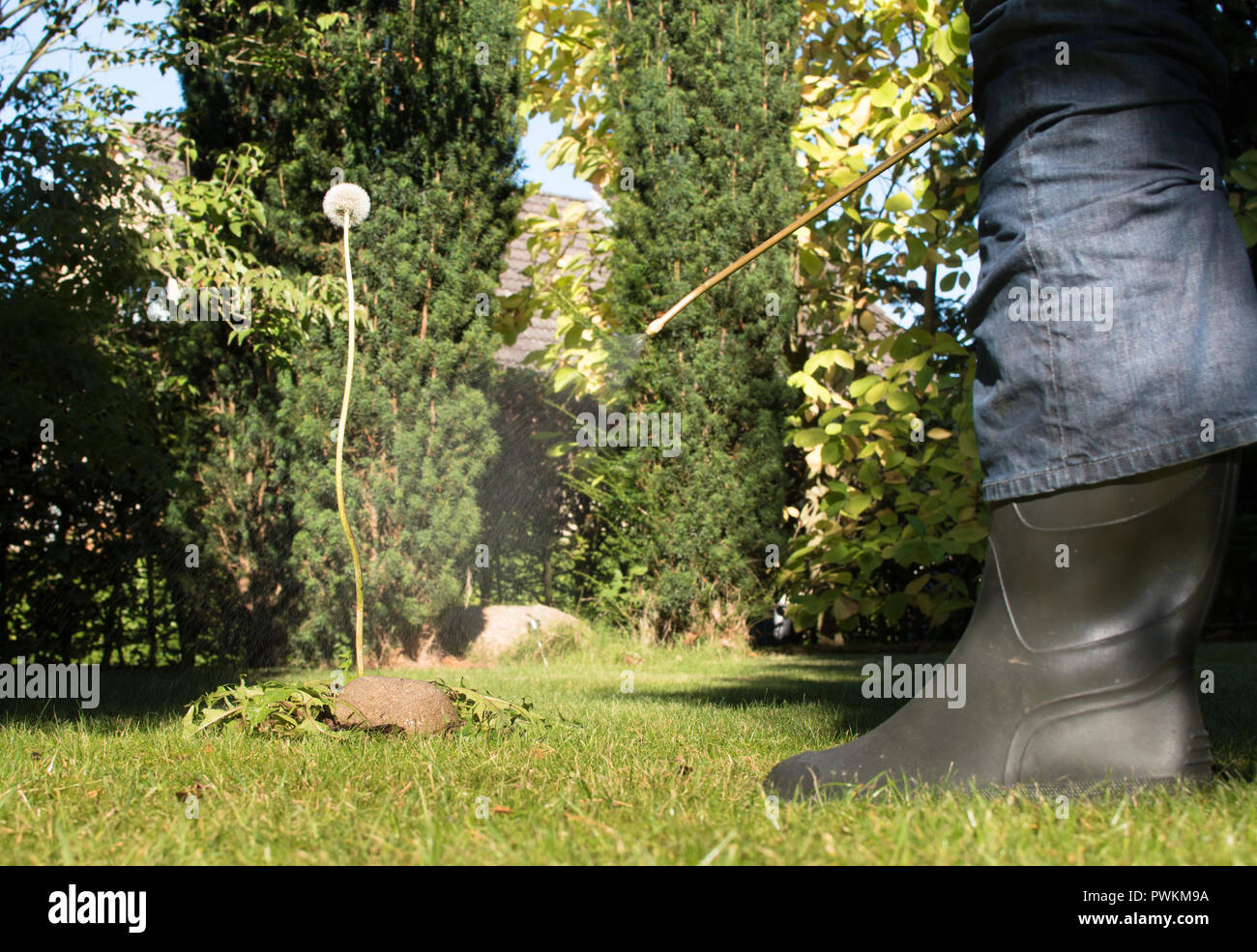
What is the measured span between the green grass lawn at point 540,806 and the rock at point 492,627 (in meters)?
3.06

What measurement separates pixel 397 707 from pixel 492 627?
3.69 metres

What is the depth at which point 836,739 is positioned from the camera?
80.2 inches

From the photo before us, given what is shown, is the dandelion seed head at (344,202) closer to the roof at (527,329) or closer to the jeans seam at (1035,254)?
the jeans seam at (1035,254)

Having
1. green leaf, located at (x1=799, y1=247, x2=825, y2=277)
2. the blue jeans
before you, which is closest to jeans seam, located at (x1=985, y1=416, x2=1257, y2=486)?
the blue jeans

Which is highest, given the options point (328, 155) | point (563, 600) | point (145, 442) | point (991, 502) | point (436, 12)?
point (436, 12)

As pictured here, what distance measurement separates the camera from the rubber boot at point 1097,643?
1.32 meters

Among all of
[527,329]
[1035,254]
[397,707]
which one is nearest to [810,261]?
[527,329]

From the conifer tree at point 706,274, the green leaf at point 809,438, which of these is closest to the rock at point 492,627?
the conifer tree at point 706,274

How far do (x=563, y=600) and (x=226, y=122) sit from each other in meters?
3.64

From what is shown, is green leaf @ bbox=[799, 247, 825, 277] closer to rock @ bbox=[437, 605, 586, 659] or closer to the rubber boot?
rock @ bbox=[437, 605, 586, 659]

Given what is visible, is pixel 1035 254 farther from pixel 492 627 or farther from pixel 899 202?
pixel 492 627
